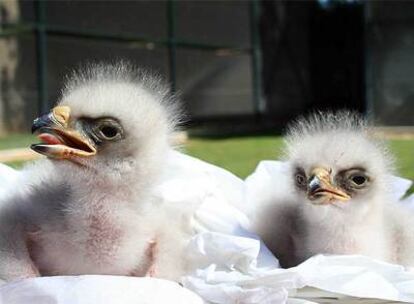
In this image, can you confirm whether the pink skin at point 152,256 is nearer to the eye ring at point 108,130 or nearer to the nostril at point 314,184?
the eye ring at point 108,130

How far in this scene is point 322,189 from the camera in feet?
4.52

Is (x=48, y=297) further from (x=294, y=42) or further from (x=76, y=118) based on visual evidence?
(x=294, y=42)

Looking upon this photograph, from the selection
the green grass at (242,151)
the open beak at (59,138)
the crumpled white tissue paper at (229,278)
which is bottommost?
the green grass at (242,151)

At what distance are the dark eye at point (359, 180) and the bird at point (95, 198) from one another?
398mm

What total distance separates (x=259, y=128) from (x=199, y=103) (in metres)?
1.14

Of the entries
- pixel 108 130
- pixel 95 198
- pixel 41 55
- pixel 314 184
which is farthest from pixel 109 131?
pixel 41 55

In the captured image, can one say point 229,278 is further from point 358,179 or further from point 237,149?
point 237,149

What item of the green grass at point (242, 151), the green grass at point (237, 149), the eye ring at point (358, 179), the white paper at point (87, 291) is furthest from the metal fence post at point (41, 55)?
the white paper at point (87, 291)

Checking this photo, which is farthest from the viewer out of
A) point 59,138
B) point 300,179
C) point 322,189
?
point 300,179

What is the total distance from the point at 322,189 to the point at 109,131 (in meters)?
0.41

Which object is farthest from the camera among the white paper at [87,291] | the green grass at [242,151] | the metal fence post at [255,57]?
the metal fence post at [255,57]

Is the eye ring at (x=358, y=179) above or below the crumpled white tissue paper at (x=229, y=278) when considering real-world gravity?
above

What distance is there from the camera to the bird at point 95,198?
116cm

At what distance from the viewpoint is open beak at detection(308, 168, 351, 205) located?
1.38 meters
